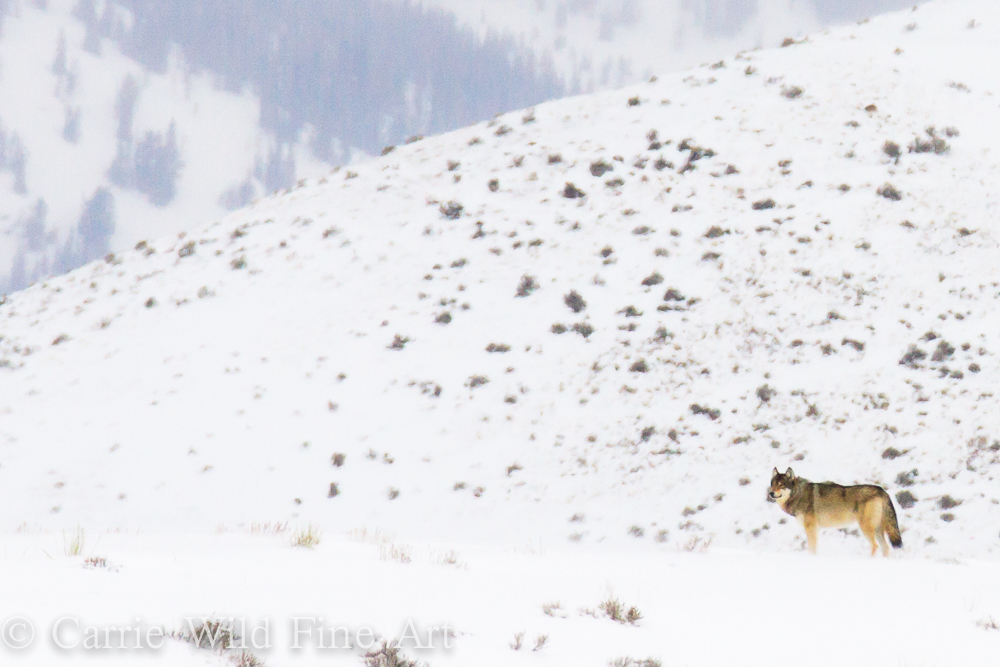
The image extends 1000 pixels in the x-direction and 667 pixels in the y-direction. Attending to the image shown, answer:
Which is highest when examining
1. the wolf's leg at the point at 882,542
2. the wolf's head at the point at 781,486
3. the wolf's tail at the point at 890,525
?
the wolf's head at the point at 781,486

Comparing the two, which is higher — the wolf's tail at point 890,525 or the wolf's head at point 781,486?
the wolf's head at point 781,486

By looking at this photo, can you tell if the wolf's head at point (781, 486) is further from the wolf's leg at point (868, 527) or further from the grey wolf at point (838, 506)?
the wolf's leg at point (868, 527)

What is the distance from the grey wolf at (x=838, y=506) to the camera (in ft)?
24.7

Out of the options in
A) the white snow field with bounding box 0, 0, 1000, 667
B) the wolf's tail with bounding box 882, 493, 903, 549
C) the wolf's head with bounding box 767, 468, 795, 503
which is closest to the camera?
the white snow field with bounding box 0, 0, 1000, 667

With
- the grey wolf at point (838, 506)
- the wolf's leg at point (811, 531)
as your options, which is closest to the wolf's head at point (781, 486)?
the grey wolf at point (838, 506)

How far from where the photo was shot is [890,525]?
7.52m

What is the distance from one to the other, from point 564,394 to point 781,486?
7779 millimetres

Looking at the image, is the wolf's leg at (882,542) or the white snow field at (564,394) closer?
the white snow field at (564,394)

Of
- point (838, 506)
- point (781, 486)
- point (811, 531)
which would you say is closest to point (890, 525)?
point (838, 506)

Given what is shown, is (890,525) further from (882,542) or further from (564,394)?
(564,394)

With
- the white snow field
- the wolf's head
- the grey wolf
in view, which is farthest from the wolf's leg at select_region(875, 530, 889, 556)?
the wolf's head

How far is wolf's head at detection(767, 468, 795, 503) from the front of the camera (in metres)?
7.60

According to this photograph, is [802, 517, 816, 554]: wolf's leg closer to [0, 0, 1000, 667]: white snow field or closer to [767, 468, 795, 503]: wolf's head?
[767, 468, 795, 503]: wolf's head

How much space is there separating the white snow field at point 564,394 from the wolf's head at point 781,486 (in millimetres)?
654
